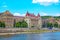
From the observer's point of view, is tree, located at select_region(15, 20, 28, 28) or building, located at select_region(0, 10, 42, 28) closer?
building, located at select_region(0, 10, 42, 28)

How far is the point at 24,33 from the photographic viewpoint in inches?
295

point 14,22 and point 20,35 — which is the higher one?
point 14,22

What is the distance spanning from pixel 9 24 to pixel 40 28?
121 centimetres

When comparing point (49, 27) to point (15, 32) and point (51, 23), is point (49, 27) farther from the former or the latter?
point (15, 32)

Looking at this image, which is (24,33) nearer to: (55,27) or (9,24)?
(9,24)

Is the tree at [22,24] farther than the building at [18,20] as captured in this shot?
A: Yes

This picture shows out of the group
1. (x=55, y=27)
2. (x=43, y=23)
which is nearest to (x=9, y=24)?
(x=43, y=23)

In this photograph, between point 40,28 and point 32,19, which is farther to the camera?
point 32,19

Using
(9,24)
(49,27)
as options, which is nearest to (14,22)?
(9,24)

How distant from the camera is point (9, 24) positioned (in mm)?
7406

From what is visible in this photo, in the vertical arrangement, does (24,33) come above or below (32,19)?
below

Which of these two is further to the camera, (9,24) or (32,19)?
(32,19)

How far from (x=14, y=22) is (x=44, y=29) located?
4.06ft

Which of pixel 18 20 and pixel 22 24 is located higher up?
pixel 18 20
